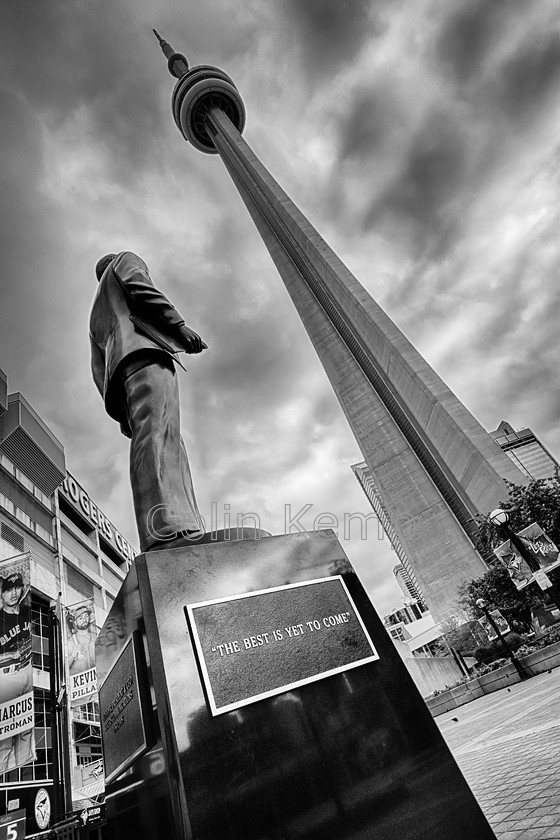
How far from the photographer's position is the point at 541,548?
12.9 meters

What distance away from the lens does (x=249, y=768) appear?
1.72 meters

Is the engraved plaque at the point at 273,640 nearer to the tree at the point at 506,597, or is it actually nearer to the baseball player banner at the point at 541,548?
the baseball player banner at the point at 541,548

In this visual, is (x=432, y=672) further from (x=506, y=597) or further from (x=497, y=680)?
Result: (x=497, y=680)

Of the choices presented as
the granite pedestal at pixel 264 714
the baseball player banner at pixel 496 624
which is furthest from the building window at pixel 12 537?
the granite pedestal at pixel 264 714

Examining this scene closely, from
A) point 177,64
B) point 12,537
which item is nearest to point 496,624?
point 12,537

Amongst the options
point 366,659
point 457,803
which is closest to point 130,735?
point 366,659

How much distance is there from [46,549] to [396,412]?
28.0 m

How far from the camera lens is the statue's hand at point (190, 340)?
351 cm

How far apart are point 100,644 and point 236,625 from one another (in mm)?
1275

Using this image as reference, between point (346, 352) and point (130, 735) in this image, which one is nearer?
point (130, 735)

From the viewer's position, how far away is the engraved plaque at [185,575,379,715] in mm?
1934

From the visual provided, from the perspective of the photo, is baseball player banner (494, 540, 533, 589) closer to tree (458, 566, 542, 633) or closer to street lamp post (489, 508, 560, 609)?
street lamp post (489, 508, 560, 609)

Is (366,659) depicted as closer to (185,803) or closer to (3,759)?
(185,803)

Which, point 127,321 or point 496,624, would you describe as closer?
point 127,321
